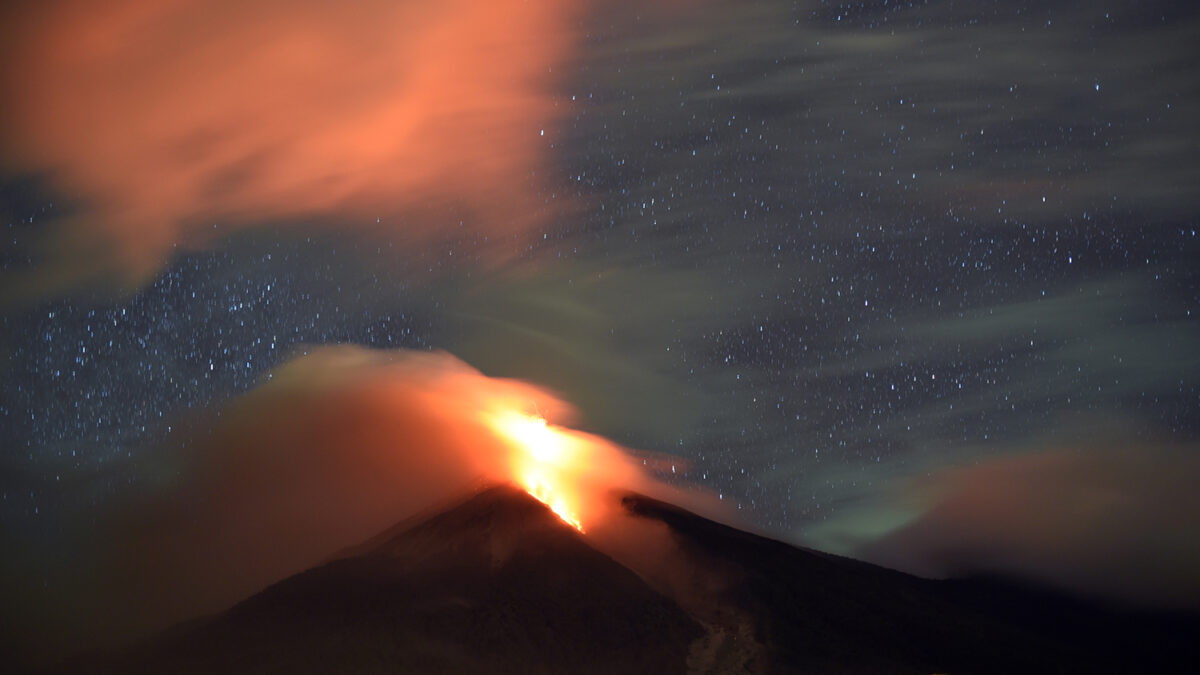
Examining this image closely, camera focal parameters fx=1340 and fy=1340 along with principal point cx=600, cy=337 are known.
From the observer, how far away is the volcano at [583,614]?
118 metres

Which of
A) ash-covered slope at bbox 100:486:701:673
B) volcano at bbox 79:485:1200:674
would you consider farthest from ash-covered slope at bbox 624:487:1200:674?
ash-covered slope at bbox 100:486:701:673

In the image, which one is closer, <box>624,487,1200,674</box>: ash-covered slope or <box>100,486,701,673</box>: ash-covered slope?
<box>100,486,701,673</box>: ash-covered slope

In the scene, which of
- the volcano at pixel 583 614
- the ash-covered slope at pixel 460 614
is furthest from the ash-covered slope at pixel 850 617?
the ash-covered slope at pixel 460 614

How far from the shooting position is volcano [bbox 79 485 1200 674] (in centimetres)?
11806

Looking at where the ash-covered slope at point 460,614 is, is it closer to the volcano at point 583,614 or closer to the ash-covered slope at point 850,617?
the volcano at point 583,614

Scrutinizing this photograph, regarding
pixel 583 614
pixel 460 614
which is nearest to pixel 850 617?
pixel 583 614

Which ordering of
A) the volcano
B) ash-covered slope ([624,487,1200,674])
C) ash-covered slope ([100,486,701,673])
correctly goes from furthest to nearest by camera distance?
ash-covered slope ([624,487,1200,674]) < the volcano < ash-covered slope ([100,486,701,673])

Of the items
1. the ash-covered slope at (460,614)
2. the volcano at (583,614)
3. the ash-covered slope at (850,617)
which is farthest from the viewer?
the ash-covered slope at (850,617)

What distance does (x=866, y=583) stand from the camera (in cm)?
14662

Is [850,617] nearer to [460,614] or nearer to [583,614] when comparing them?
[583,614]

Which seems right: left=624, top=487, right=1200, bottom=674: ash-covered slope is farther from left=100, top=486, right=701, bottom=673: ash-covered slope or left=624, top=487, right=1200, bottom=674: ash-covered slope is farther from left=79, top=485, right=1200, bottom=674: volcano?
left=100, top=486, right=701, bottom=673: ash-covered slope

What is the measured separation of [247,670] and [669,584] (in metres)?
46.4

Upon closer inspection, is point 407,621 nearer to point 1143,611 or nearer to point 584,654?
point 584,654

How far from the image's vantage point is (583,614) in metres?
130
